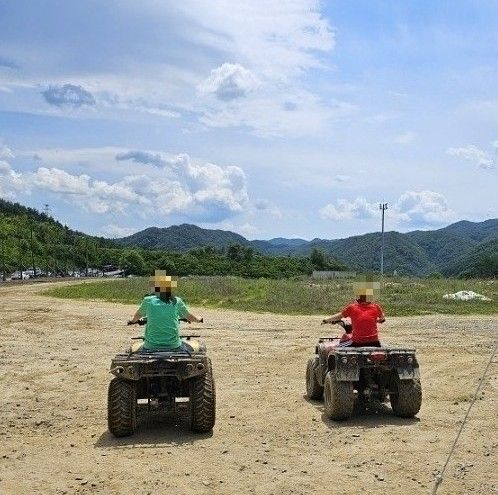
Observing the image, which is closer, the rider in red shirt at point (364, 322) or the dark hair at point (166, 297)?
the dark hair at point (166, 297)

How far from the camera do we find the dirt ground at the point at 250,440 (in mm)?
6633

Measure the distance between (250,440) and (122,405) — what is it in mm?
1641

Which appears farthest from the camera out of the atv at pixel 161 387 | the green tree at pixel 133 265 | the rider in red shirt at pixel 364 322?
the green tree at pixel 133 265

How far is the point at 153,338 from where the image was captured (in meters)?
8.62

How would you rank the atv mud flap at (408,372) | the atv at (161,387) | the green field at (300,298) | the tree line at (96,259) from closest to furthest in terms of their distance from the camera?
the atv at (161,387) < the atv mud flap at (408,372) < the green field at (300,298) < the tree line at (96,259)

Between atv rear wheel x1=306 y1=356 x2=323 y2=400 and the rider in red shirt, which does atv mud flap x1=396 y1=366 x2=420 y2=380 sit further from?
atv rear wheel x1=306 y1=356 x2=323 y2=400

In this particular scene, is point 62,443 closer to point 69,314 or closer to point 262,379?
point 262,379

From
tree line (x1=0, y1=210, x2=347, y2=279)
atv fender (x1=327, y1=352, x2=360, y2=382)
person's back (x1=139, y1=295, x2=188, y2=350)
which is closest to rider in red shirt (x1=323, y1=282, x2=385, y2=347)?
atv fender (x1=327, y1=352, x2=360, y2=382)

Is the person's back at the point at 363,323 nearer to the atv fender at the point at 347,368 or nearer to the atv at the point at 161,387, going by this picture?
the atv fender at the point at 347,368

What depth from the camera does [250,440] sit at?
27.0 feet

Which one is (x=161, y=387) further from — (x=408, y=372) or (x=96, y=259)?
(x=96, y=259)

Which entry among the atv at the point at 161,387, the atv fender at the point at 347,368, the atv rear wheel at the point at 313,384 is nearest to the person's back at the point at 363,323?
the atv fender at the point at 347,368

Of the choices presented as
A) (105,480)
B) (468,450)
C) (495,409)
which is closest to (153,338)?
(105,480)

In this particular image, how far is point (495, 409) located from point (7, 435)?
680cm
